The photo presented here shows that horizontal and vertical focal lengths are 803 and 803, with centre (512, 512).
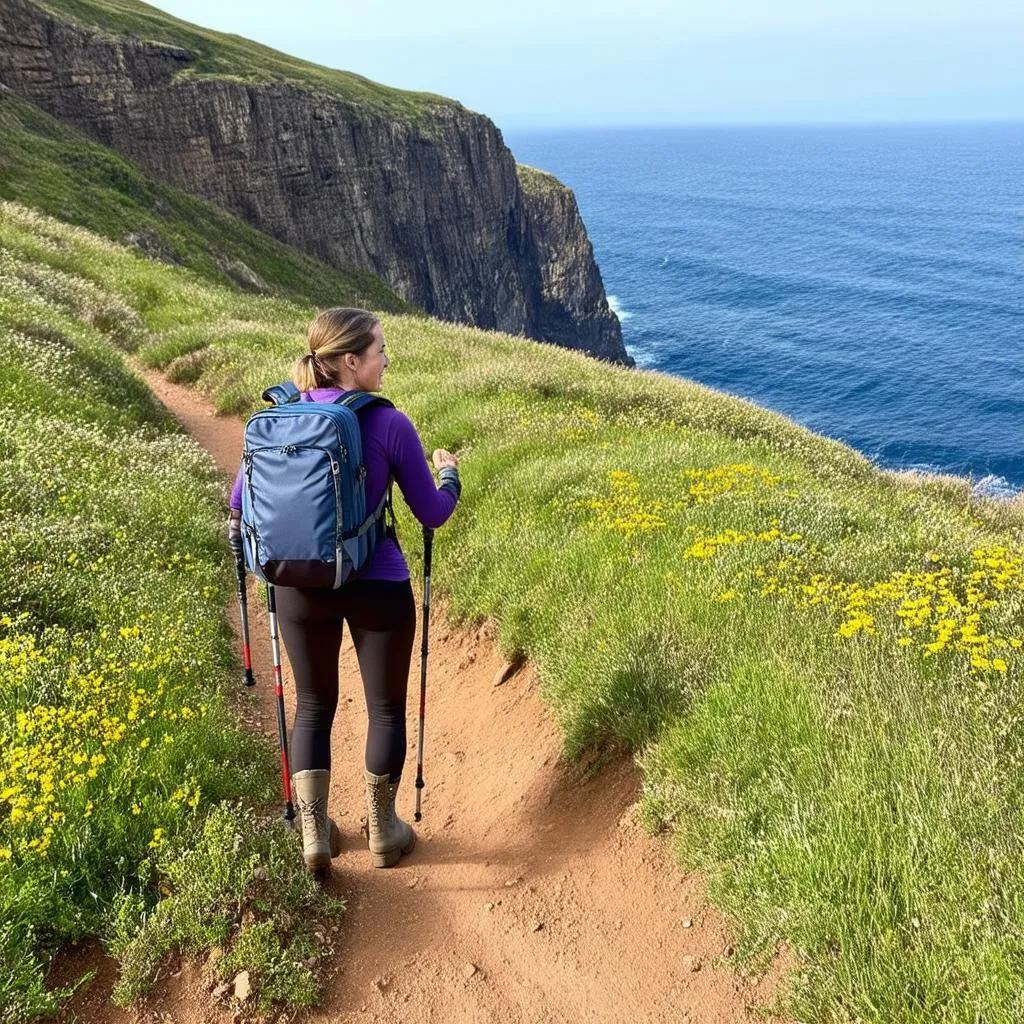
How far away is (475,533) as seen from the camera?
29.7ft

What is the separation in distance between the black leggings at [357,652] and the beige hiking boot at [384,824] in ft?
0.25

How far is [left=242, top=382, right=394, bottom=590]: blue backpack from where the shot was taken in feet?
13.7

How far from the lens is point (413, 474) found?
4.59 m

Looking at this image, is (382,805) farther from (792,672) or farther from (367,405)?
(792,672)

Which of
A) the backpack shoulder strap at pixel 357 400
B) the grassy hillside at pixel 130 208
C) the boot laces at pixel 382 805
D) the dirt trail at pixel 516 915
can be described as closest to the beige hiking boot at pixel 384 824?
the boot laces at pixel 382 805

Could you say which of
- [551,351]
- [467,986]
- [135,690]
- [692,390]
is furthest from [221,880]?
[551,351]

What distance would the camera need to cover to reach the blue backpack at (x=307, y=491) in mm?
4176

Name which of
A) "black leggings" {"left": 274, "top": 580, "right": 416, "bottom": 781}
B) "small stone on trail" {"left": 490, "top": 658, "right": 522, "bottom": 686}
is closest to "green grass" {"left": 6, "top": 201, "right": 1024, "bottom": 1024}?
"small stone on trail" {"left": 490, "top": 658, "right": 522, "bottom": 686}

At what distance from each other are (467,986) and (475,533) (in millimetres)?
5350

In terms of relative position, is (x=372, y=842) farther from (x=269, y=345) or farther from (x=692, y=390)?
(x=269, y=345)

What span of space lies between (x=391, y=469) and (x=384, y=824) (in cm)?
228

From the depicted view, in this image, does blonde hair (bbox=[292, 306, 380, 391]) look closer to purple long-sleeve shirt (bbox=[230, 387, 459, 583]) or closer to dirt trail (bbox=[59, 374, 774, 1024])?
purple long-sleeve shirt (bbox=[230, 387, 459, 583])

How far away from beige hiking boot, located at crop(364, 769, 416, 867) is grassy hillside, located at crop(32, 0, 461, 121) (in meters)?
62.8

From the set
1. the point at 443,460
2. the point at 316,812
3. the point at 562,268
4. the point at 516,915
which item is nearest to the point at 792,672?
the point at 516,915
